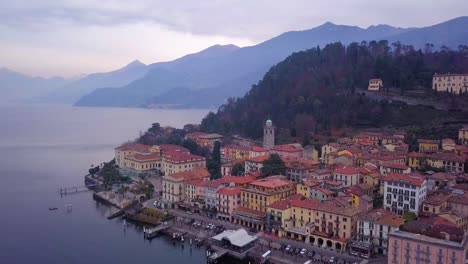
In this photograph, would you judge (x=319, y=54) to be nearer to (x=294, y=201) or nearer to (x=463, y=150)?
(x=463, y=150)

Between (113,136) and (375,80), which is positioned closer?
(375,80)

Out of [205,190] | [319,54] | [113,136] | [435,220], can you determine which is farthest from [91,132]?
[435,220]

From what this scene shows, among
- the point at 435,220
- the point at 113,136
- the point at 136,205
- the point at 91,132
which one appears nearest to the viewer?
the point at 435,220

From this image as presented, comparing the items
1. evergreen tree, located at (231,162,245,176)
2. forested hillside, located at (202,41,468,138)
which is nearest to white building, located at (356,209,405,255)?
evergreen tree, located at (231,162,245,176)

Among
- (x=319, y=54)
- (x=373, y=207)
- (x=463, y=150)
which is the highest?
(x=319, y=54)

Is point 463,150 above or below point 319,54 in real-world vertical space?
below

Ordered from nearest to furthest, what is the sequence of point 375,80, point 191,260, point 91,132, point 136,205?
point 191,260, point 136,205, point 375,80, point 91,132
